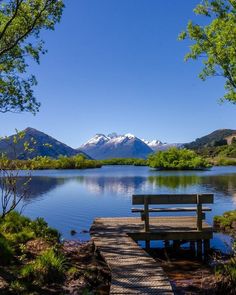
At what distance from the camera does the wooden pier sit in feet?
43.1

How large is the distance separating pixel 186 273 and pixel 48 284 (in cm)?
731

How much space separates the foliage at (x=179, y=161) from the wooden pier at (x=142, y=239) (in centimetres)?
15682

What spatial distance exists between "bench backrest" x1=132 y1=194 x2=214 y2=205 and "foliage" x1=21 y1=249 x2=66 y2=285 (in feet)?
25.2

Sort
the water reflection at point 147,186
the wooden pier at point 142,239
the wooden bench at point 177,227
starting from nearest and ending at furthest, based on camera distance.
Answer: the wooden pier at point 142,239 → the wooden bench at point 177,227 → the water reflection at point 147,186

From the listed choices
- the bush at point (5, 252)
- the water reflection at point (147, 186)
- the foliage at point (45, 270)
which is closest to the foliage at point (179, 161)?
the water reflection at point (147, 186)

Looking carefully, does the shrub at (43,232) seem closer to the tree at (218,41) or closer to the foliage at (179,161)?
the tree at (218,41)

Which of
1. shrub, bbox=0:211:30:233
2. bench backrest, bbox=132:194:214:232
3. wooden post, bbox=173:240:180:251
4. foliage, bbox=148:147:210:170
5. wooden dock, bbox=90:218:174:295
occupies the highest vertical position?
foliage, bbox=148:147:210:170

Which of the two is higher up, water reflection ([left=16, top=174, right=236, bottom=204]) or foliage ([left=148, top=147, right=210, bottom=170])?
foliage ([left=148, top=147, right=210, bottom=170])

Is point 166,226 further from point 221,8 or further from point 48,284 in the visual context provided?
point 221,8

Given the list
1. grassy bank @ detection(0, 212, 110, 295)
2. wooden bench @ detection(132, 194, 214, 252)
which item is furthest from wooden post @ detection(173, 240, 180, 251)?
grassy bank @ detection(0, 212, 110, 295)

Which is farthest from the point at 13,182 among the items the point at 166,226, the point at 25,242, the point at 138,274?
the point at 166,226

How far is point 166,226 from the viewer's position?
78.0 feet

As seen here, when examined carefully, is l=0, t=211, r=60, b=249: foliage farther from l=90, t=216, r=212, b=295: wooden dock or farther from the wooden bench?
the wooden bench

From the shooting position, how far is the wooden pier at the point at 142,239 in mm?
13141
